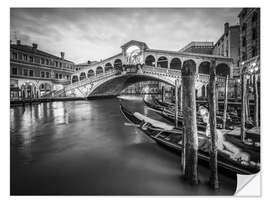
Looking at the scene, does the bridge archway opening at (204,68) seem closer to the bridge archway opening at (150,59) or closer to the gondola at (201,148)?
the bridge archway opening at (150,59)

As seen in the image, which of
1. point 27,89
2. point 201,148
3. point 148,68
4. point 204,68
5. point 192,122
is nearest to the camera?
point 192,122

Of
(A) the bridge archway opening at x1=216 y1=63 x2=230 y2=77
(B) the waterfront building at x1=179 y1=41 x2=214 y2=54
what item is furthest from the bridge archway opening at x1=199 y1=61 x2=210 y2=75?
(B) the waterfront building at x1=179 y1=41 x2=214 y2=54

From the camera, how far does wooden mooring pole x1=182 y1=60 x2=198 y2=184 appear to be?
94 centimetres

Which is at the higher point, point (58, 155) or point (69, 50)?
point (69, 50)

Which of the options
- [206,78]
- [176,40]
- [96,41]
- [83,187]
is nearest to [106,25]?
[96,41]

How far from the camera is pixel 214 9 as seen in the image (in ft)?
4.22

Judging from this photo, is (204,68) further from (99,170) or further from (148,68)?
(99,170)

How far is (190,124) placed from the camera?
0.94 meters

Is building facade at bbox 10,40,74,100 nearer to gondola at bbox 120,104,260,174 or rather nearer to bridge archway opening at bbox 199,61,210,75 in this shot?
gondola at bbox 120,104,260,174

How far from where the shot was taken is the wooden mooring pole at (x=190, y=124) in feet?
3.07
